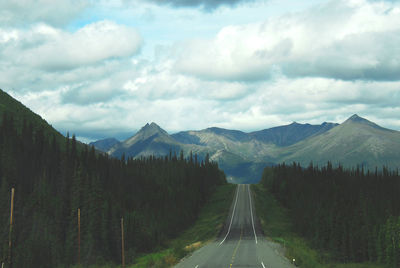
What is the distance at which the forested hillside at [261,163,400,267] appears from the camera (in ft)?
301

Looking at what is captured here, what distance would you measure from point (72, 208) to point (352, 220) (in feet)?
214

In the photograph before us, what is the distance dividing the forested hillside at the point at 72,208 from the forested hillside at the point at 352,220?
3667 cm

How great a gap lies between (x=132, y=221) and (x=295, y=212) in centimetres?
5419

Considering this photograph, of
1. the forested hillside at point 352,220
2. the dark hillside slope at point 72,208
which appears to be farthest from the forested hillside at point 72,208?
the forested hillside at point 352,220

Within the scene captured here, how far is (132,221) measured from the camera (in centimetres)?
9875

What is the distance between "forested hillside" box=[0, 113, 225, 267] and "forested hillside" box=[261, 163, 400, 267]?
36665 mm

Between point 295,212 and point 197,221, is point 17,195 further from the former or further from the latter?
point 295,212

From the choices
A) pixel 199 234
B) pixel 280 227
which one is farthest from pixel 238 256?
pixel 280 227

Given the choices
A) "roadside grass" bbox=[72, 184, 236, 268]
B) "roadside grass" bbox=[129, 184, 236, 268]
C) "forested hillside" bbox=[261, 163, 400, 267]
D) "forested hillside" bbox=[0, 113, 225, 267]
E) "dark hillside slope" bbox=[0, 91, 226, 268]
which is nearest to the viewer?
"roadside grass" bbox=[129, 184, 236, 268]

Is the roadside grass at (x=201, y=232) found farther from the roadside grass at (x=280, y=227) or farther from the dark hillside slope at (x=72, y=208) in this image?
the roadside grass at (x=280, y=227)

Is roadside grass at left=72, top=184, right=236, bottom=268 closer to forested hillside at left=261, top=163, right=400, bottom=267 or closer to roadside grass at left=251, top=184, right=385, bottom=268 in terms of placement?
roadside grass at left=251, top=184, right=385, bottom=268

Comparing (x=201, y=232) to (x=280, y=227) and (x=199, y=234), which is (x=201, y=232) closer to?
(x=199, y=234)

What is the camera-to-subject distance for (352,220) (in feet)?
331

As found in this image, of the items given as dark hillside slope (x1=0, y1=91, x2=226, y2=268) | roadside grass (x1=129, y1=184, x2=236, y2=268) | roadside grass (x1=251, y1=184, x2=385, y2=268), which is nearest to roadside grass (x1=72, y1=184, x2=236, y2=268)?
roadside grass (x1=129, y1=184, x2=236, y2=268)
